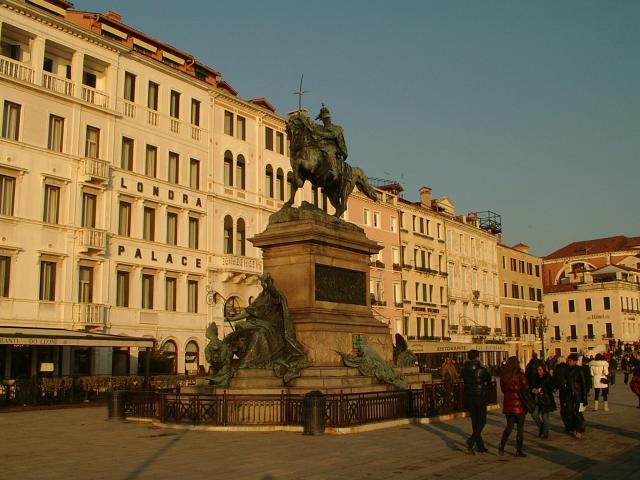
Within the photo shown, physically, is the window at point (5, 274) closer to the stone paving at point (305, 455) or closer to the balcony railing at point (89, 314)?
the balcony railing at point (89, 314)

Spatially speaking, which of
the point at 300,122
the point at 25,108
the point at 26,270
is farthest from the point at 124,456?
the point at 25,108

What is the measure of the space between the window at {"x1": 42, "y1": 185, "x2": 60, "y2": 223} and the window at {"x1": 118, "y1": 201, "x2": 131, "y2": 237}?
423 centimetres

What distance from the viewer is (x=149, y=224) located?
45.1 metres

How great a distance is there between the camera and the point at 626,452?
48.7 feet

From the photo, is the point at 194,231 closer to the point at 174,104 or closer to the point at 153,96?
the point at 174,104

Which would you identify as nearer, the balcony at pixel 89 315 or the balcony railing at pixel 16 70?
the balcony railing at pixel 16 70

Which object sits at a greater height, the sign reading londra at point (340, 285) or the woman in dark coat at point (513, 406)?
the sign reading londra at point (340, 285)

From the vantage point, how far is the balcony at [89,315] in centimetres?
3891

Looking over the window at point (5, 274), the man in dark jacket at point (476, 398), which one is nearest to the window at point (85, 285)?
the window at point (5, 274)

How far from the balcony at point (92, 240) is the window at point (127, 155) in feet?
15.6

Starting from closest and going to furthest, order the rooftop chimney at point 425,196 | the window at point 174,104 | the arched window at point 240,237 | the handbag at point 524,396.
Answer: the handbag at point 524,396
the window at point 174,104
the arched window at point 240,237
the rooftop chimney at point 425,196

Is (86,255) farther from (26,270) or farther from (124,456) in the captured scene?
(124,456)

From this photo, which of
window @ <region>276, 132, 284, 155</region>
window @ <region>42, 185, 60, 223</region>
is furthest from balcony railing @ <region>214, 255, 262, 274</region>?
window @ <region>42, 185, 60, 223</region>

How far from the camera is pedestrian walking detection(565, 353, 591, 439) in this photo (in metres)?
17.2
